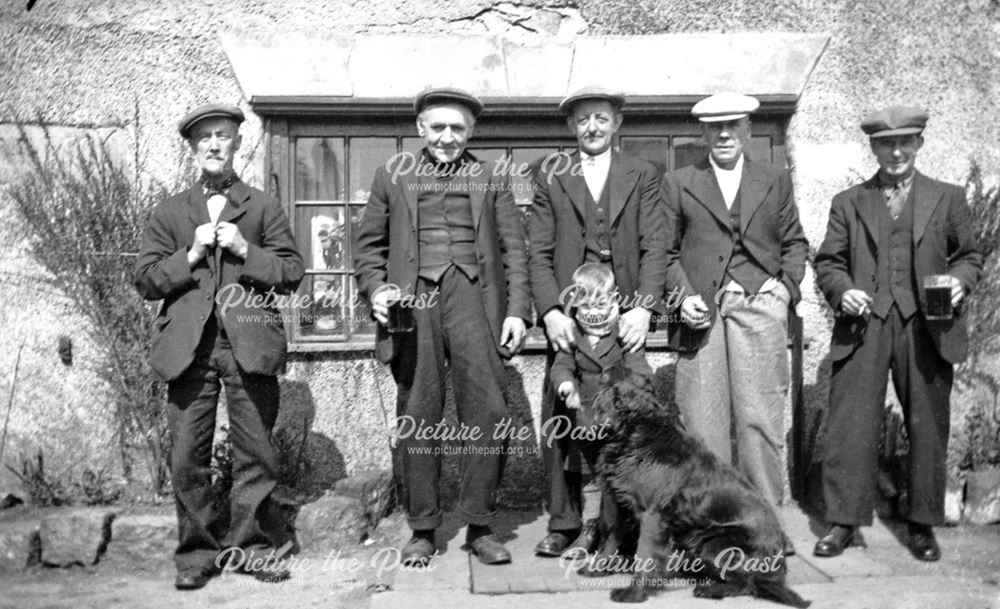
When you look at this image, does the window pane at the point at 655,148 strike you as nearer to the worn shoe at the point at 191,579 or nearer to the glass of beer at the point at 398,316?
the glass of beer at the point at 398,316

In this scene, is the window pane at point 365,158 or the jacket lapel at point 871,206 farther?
the window pane at point 365,158

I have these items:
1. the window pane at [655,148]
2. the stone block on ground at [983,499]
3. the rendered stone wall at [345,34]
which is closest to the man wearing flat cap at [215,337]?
the rendered stone wall at [345,34]

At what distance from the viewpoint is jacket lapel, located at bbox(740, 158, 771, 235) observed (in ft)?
15.4

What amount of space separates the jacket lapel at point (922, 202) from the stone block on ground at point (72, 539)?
4.26 meters

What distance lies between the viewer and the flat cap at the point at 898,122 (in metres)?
4.64

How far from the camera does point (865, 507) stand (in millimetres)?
4727

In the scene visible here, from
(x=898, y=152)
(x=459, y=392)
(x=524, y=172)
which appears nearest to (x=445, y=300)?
(x=459, y=392)

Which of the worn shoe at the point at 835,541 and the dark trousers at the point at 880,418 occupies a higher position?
the dark trousers at the point at 880,418

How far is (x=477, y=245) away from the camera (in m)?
4.61

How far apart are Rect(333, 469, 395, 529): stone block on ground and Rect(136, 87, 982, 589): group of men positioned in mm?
650

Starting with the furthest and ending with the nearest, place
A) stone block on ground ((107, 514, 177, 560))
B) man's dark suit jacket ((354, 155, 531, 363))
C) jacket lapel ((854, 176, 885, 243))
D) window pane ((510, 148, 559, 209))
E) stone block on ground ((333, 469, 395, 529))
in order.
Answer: window pane ((510, 148, 559, 209)) < stone block on ground ((333, 469, 395, 529)) < stone block on ground ((107, 514, 177, 560)) < jacket lapel ((854, 176, 885, 243)) < man's dark suit jacket ((354, 155, 531, 363))

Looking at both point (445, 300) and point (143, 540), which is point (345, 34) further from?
point (143, 540)

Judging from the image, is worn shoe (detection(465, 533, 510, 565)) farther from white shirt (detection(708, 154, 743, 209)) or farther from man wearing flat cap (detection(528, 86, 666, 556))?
white shirt (detection(708, 154, 743, 209))

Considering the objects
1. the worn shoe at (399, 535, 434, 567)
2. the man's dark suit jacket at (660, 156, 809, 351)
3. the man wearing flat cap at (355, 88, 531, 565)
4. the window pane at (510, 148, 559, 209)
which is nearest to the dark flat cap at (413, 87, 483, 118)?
the man wearing flat cap at (355, 88, 531, 565)
